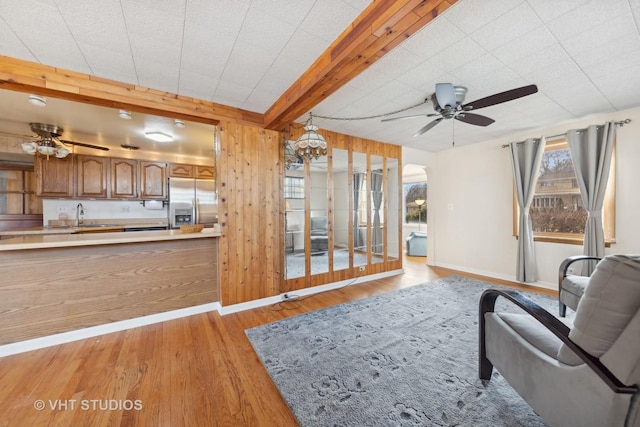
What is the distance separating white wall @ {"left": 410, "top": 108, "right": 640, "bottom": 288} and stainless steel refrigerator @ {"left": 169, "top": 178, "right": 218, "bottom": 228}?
4.40 m

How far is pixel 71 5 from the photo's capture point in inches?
57.4

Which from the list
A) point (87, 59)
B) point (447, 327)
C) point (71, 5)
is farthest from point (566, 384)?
point (87, 59)

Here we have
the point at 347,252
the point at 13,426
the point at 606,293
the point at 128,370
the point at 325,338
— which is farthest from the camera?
the point at 347,252

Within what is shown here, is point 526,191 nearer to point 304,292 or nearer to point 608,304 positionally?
point 608,304

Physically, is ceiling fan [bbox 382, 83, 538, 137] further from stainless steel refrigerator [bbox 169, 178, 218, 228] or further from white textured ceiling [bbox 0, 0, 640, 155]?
stainless steel refrigerator [bbox 169, 178, 218, 228]

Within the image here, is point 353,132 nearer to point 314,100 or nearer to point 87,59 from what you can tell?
point 314,100

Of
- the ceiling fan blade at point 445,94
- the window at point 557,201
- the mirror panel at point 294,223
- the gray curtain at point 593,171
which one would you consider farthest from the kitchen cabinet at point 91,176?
the gray curtain at point 593,171

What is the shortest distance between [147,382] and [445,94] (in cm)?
343

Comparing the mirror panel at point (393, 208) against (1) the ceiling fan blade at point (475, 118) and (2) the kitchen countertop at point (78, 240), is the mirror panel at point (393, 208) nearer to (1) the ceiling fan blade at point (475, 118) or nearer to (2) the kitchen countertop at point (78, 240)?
(1) the ceiling fan blade at point (475, 118)

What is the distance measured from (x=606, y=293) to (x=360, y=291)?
287cm

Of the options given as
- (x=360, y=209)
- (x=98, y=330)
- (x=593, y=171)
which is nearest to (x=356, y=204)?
(x=360, y=209)

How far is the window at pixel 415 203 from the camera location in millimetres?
7032

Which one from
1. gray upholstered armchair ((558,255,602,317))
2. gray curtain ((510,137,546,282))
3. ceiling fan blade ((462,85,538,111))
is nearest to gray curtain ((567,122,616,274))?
gray curtain ((510,137,546,282))

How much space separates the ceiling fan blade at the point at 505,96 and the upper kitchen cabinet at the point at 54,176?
6.20 metres
